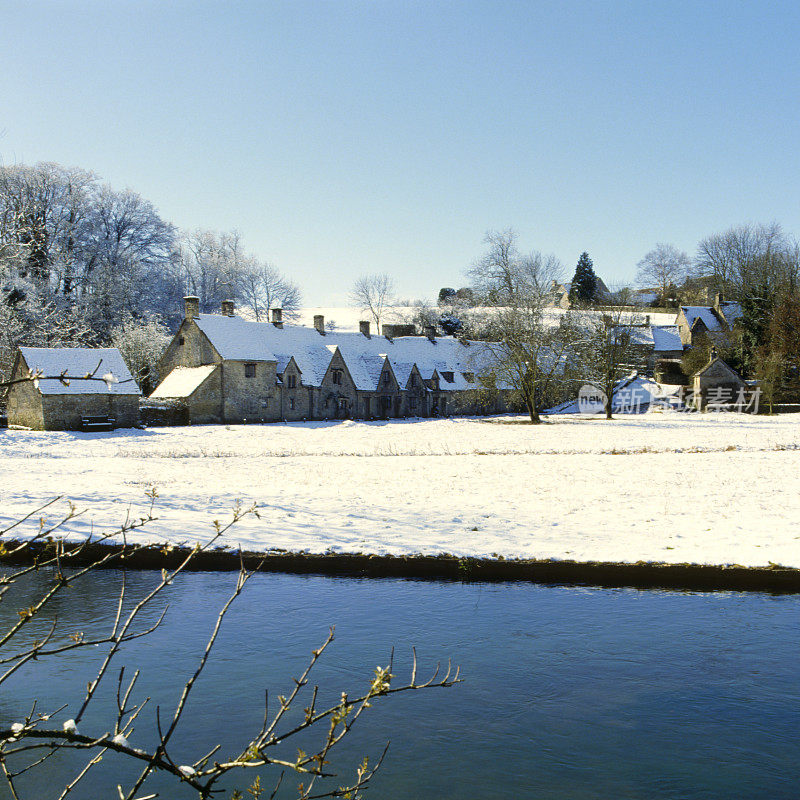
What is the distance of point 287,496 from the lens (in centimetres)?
1836

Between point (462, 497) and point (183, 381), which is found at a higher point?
point (183, 381)

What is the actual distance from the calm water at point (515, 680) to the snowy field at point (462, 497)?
71.1 inches

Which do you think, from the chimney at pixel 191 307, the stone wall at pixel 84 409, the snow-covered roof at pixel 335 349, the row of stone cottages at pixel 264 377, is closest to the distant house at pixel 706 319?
the row of stone cottages at pixel 264 377

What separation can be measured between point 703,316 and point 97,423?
75453mm

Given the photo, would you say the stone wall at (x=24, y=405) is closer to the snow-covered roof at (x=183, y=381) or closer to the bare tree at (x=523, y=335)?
the snow-covered roof at (x=183, y=381)

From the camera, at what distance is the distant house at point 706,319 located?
91000 millimetres

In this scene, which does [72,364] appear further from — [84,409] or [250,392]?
[250,392]

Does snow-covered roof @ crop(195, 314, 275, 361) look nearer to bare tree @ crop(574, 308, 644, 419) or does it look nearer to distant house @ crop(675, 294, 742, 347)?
bare tree @ crop(574, 308, 644, 419)

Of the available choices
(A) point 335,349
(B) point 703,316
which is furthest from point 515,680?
(B) point 703,316

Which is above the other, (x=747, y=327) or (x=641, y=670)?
(x=747, y=327)

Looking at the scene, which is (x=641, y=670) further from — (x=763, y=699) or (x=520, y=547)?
(x=520, y=547)

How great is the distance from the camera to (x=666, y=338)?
92.1 m

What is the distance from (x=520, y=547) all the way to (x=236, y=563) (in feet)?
17.7

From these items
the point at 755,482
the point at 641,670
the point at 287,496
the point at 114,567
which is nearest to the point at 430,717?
the point at 641,670
